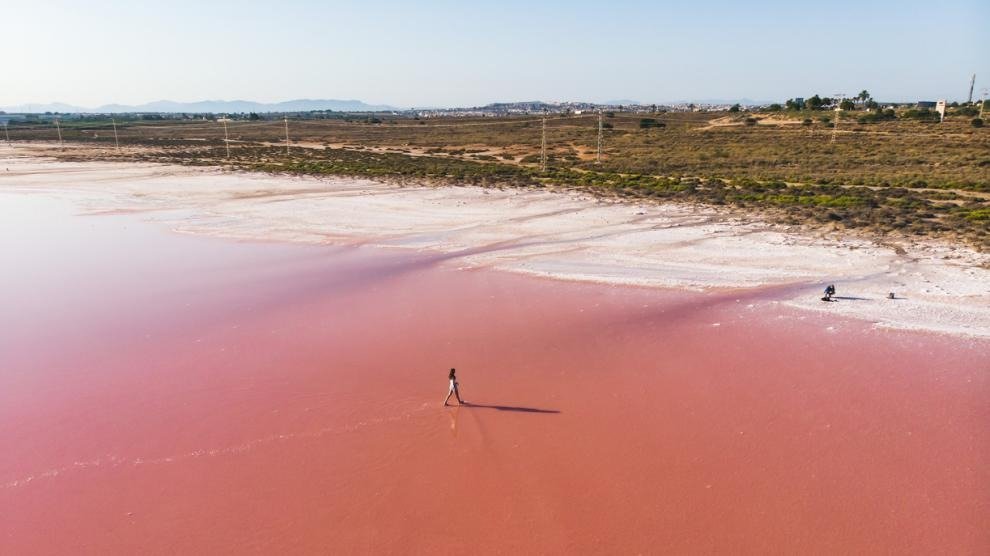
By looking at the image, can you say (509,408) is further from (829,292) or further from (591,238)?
(591,238)

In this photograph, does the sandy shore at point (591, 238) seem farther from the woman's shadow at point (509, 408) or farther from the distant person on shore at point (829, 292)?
the woman's shadow at point (509, 408)

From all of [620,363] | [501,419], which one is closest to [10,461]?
[501,419]

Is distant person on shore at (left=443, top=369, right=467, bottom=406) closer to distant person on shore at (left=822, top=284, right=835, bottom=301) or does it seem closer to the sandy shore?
the sandy shore

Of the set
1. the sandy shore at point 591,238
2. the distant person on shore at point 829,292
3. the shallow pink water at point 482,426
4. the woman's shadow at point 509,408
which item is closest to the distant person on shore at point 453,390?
the woman's shadow at point 509,408

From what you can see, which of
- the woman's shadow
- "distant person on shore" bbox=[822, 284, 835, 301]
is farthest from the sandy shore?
the woman's shadow

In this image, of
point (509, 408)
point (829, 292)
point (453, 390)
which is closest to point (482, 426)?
point (509, 408)

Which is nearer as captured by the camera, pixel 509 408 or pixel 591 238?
pixel 509 408

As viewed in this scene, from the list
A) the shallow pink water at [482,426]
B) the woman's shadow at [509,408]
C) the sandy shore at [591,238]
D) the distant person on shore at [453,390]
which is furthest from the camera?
the sandy shore at [591,238]

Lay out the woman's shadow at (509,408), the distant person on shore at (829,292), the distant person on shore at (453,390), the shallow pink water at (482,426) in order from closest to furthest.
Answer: the shallow pink water at (482,426) < the distant person on shore at (453,390) < the woman's shadow at (509,408) < the distant person on shore at (829,292)
